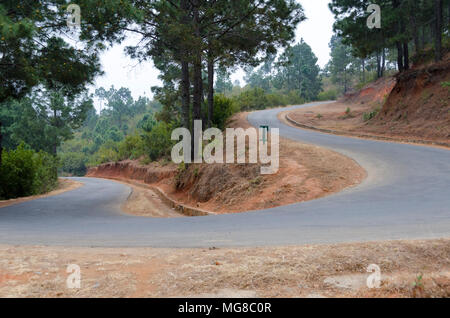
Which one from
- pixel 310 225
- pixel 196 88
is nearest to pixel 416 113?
pixel 196 88

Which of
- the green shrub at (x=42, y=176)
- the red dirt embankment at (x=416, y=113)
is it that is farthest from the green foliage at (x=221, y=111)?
the green shrub at (x=42, y=176)

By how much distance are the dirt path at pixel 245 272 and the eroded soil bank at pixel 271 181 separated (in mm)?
5538

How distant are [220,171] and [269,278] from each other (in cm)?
1091

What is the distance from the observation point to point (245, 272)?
12.3 feet

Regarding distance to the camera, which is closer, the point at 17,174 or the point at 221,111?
the point at 17,174

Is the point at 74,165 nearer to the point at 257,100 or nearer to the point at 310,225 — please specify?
the point at 257,100

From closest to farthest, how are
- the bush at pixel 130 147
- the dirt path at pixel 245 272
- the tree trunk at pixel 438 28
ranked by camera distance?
the dirt path at pixel 245 272, the tree trunk at pixel 438 28, the bush at pixel 130 147

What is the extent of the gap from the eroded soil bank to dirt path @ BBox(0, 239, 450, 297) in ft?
18.2

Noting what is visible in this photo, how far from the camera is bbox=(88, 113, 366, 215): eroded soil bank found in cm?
1030

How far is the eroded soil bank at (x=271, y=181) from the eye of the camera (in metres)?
10.3

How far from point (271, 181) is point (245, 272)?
7968 millimetres

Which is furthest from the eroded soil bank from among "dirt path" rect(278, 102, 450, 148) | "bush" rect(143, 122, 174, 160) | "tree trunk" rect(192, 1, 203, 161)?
"bush" rect(143, 122, 174, 160)

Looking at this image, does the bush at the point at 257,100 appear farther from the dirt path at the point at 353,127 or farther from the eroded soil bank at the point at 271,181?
the eroded soil bank at the point at 271,181
